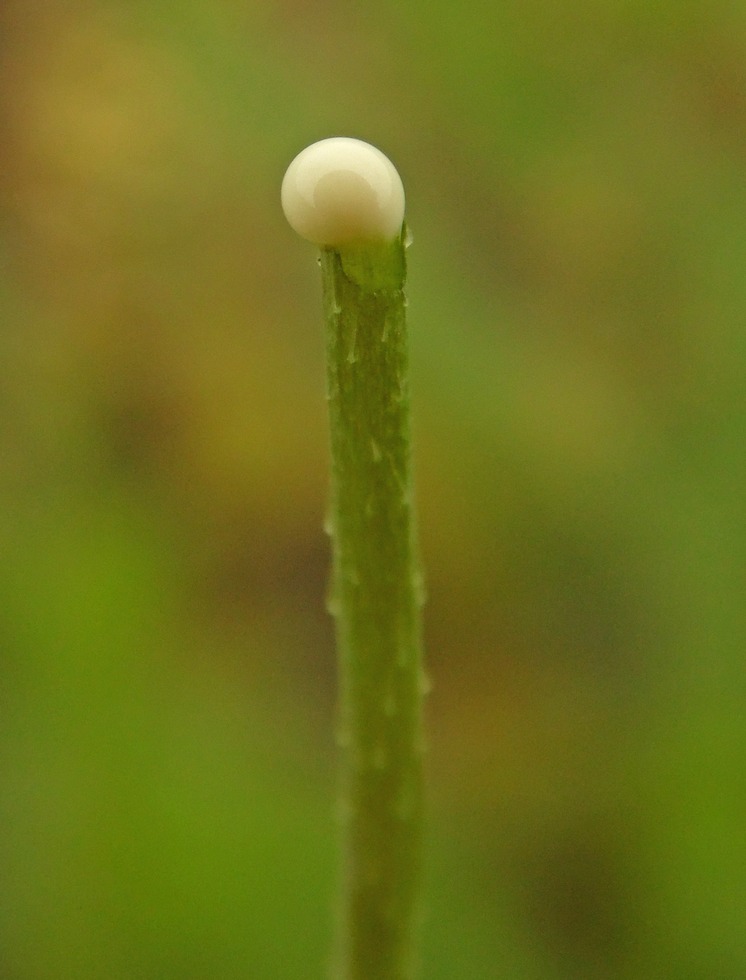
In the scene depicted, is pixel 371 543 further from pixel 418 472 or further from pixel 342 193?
pixel 418 472

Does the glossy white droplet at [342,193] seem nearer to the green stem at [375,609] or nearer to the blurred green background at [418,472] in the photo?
the green stem at [375,609]

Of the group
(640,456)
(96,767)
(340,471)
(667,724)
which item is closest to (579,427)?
(640,456)

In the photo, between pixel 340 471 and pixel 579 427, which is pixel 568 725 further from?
pixel 340 471

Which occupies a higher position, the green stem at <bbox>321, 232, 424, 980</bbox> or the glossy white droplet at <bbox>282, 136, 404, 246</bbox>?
the glossy white droplet at <bbox>282, 136, 404, 246</bbox>

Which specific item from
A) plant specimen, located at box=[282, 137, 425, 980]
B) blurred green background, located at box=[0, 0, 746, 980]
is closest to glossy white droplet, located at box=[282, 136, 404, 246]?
plant specimen, located at box=[282, 137, 425, 980]

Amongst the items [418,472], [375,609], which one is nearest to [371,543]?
[375,609]

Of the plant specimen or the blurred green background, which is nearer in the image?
the plant specimen

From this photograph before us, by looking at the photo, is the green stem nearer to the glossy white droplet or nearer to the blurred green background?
the glossy white droplet
